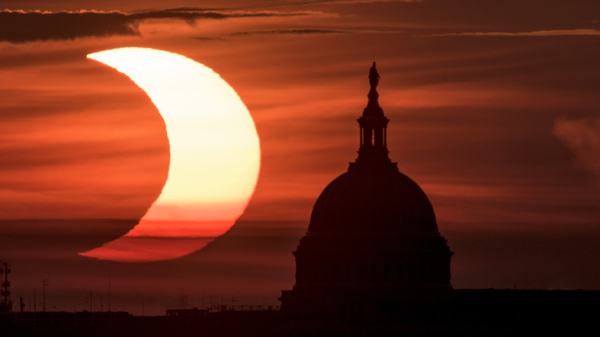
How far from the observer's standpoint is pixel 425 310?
18625cm

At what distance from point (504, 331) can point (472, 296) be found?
7469mm

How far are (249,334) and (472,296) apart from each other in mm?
26257

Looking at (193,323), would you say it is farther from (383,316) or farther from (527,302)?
(527,302)

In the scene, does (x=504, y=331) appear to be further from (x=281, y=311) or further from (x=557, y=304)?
(x=281, y=311)

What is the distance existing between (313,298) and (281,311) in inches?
389

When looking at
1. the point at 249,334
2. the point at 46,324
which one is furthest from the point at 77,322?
the point at 249,334

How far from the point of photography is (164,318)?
176000mm

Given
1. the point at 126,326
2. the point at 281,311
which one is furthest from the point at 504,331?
the point at 126,326

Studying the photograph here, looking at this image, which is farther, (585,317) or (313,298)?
(313,298)

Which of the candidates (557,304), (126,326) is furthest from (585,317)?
(126,326)

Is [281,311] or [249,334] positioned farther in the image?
[281,311]

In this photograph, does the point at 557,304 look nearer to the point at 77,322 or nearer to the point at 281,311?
the point at 281,311

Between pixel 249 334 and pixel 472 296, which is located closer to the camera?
pixel 249 334

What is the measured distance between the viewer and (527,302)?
181000 mm
